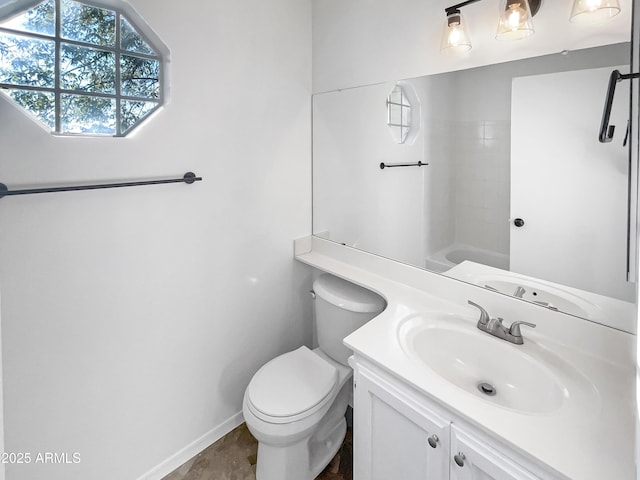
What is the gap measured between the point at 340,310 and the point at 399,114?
3.27 feet

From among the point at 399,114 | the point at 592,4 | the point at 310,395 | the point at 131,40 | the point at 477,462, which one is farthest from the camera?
the point at 399,114

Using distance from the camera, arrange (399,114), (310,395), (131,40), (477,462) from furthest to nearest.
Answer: (399,114) < (310,395) < (131,40) < (477,462)

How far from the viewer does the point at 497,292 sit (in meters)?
1.35

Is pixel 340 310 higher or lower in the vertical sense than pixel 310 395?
higher

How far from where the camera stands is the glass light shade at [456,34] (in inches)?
51.9

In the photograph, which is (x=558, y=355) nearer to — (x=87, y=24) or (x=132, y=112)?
(x=132, y=112)

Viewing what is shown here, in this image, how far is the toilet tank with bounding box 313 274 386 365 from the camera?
1.67 meters

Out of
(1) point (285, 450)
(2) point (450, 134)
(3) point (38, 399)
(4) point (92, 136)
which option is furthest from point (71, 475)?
(2) point (450, 134)

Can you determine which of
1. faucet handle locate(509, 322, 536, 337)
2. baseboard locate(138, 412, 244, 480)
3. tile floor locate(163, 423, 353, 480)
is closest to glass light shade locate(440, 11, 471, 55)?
faucet handle locate(509, 322, 536, 337)

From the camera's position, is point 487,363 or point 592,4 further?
point 487,363

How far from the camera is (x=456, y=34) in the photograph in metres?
1.32

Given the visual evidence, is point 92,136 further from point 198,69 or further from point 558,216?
point 558,216

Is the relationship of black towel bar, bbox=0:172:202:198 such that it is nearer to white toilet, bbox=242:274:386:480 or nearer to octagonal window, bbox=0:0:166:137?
octagonal window, bbox=0:0:166:137

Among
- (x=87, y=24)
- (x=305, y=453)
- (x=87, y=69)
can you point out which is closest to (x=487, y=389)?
(x=305, y=453)
